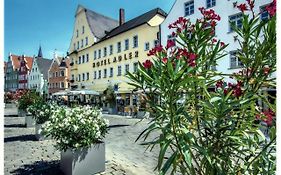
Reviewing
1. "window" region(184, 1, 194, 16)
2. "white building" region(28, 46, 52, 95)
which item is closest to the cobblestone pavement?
"window" region(184, 1, 194, 16)

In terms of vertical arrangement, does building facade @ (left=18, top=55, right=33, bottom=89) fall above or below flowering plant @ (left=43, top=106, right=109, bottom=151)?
above

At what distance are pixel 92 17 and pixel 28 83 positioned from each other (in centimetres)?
3148

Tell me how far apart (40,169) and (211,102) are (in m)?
3.77

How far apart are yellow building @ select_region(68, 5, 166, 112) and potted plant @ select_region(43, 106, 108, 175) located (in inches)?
474

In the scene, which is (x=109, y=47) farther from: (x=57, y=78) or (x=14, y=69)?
(x=14, y=69)

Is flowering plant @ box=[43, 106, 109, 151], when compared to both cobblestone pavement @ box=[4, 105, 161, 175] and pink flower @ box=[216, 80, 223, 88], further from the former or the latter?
pink flower @ box=[216, 80, 223, 88]

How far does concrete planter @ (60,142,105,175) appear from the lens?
3.84 metres

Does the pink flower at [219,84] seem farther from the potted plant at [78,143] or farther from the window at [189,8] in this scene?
the window at [189,8]

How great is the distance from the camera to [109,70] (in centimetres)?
2498

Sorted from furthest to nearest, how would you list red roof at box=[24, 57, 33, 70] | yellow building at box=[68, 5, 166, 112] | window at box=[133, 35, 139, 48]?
1. red roof at box=[24, 57, 33, 70]
2. window at box=[133, 35, 139, 48]
3. yellow building at box=[68, 5, 166, 112]

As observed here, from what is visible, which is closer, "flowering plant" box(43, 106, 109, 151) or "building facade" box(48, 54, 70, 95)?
"flowering plant" box(43, 106, 109, 151)

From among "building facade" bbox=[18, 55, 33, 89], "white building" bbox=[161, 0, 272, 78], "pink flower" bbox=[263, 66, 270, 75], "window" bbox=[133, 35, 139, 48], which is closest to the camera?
"pink flower" bbox=[263, 66, 270, 75]

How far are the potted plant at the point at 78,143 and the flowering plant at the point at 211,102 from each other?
217 centimetres

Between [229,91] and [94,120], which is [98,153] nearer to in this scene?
[94,120]
